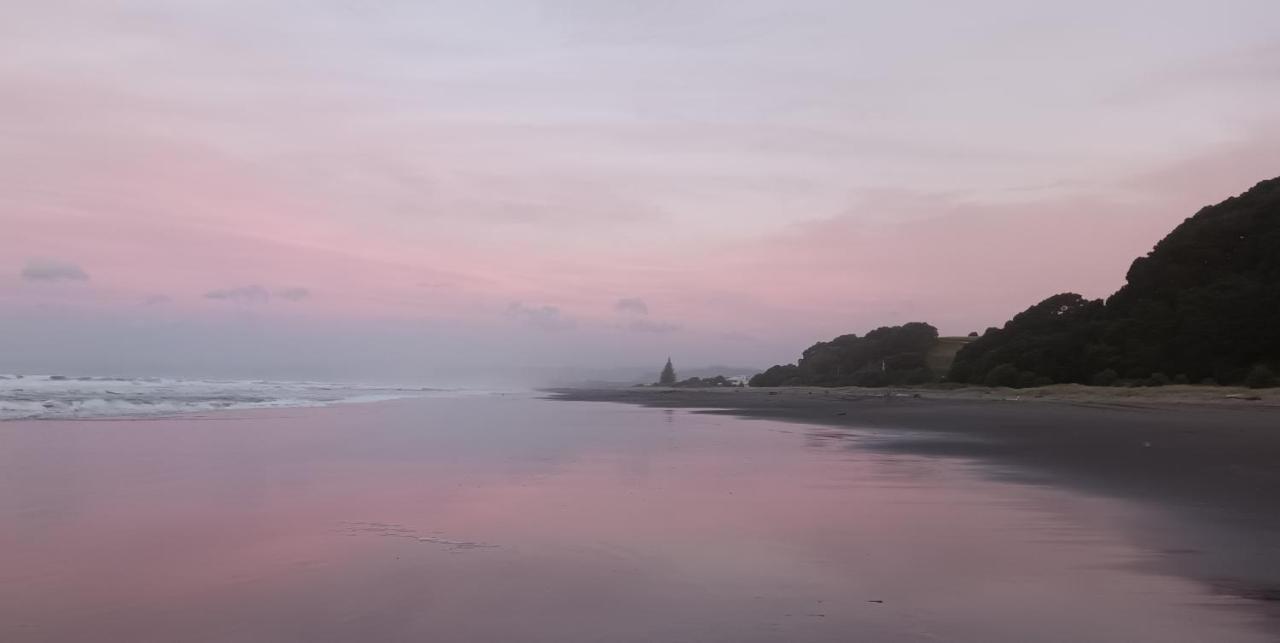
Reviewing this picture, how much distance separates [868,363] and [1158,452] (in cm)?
4011

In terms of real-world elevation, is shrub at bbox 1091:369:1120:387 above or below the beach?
above

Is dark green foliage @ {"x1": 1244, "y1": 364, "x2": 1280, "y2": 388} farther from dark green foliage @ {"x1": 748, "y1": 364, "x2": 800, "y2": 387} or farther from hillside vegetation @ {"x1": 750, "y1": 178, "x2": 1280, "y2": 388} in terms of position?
dark green foliage @ {"x1": 748, "y1": 364, "x2": 800, "y2": 387}

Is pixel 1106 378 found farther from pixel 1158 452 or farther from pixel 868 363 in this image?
pixel 868 363

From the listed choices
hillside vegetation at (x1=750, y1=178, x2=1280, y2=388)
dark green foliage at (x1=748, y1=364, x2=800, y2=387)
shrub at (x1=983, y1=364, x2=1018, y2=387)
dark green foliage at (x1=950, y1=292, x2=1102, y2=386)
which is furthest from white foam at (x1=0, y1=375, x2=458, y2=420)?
dark green foliage at (x1=748, y1=364, x2=800, y2=387)

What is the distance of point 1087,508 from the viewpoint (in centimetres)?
705

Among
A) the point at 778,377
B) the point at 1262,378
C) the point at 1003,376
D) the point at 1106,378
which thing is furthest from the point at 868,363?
the point at 1262,378

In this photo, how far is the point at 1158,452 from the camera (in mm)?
10984

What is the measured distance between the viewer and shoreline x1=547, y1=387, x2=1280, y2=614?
5.34m

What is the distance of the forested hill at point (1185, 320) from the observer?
81.9ft

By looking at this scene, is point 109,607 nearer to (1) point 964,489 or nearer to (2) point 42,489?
(2) point 42,489

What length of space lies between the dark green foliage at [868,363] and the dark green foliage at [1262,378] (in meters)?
19.5

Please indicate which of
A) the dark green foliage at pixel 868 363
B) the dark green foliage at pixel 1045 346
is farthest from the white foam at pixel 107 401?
the dark green foliage at pixel 868 363

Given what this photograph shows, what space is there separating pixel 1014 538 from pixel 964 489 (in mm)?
2412

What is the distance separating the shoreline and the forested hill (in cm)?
454
